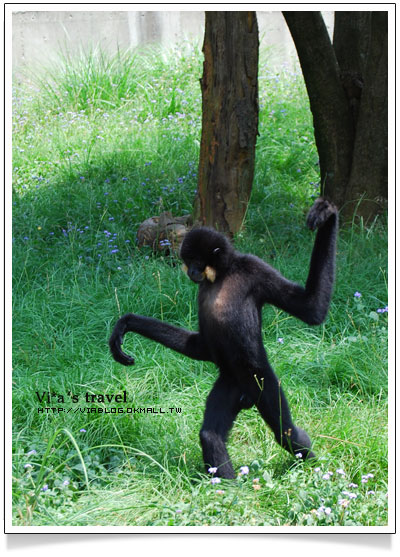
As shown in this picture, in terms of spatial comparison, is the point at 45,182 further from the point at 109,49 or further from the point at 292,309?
the point at 292,309

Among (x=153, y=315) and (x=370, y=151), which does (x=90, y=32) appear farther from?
(x=153, y=315)

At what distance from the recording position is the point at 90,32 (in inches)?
307

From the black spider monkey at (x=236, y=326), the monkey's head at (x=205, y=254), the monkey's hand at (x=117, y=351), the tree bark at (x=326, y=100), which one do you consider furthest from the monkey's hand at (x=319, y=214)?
the tree bark at (x=326, y=100)

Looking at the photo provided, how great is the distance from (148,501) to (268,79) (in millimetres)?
6626

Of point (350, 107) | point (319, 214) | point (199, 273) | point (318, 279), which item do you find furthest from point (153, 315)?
point (350, 107)

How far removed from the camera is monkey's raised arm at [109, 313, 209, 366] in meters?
3.11

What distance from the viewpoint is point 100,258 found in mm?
5113

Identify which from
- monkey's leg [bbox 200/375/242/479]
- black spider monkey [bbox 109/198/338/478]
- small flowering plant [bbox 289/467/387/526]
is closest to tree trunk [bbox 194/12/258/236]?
black spider monkey [bbox 109/198/338/478]

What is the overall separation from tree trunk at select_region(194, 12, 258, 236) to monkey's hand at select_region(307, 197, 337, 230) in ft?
7.98

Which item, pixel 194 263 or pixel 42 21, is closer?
pixel 194 263

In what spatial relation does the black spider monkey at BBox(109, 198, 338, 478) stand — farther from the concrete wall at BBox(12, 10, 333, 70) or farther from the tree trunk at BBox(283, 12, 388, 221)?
the concrete wall at BBox(12, 10, 333, 70)

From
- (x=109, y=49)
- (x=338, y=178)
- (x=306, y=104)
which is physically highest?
(x=109, y=49)

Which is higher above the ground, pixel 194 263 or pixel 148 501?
pixel 194 263

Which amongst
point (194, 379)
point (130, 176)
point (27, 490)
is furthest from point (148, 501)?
point (130, 176)
